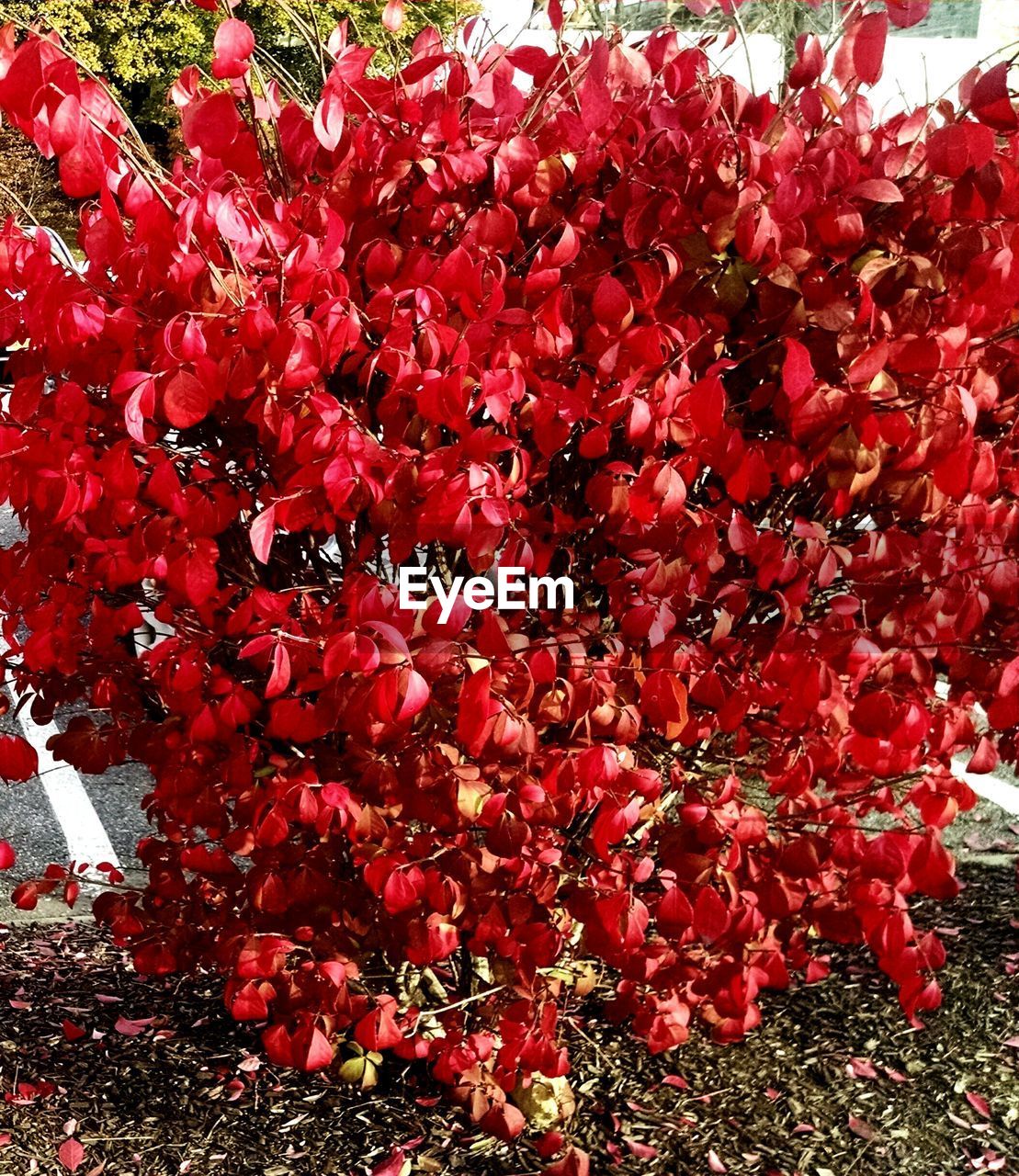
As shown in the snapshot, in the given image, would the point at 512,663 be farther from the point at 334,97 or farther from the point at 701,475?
the point at 334,97

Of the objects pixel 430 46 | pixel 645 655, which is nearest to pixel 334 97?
pixel 430 46

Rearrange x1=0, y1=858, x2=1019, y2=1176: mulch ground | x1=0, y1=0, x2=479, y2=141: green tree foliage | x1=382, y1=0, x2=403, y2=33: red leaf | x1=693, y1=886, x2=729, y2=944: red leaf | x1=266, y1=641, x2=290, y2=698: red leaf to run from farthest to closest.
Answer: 1. x1=0, y1=0, x2=479, y2=141: green tree foliage
2. x1=0, y1=858, x2=1019, y2=1176: mulch ground
3. x1=693, y1=886, x2=729, y2=944: red leaf
4. x1=382, y1=0, x2=403, y2=33: red leaf
5. x1=266, y1=641, x2=290, y2=698: red leaf

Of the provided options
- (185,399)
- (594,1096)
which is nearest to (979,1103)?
(594,1096)

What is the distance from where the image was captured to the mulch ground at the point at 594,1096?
106 inches

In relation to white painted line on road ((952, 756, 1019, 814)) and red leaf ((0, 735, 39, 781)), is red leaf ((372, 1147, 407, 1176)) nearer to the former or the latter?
red leaf ((0, 735, 39, 781))

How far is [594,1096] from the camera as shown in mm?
2908

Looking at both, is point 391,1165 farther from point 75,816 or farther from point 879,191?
point 75,816

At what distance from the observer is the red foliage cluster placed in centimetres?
192

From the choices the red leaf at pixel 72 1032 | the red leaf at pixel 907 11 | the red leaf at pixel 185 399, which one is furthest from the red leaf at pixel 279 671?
the red leaf at pixel 72 1032

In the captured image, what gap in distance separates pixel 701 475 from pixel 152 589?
1.27 m

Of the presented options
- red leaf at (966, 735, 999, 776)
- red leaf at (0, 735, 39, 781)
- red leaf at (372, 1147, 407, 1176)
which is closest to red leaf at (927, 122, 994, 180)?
red leaf at (966, 735, 999, 776)

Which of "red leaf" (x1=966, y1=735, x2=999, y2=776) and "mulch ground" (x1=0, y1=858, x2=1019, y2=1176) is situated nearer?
"red leaf" (x1=966, y1=735, x2=999, y2=776)

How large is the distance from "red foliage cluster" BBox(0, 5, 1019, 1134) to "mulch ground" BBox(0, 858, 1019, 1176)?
0.32m

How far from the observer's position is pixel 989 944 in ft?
11.5
